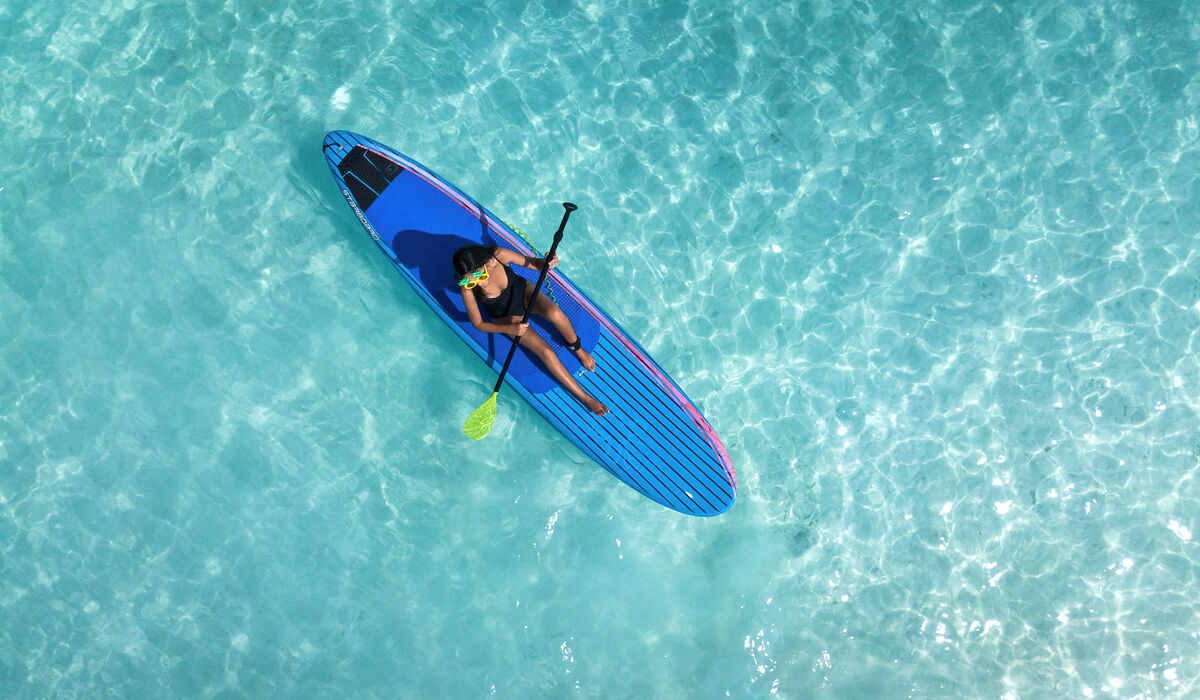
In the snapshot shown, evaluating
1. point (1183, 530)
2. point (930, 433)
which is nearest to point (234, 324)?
point (930, 433)

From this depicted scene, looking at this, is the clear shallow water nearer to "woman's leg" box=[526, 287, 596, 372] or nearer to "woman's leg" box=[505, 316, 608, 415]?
"woman's leg" box=[505, 316, 608, 415]

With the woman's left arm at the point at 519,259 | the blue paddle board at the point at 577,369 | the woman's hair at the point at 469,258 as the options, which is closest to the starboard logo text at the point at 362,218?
the blue paddle board at the point at 577,369

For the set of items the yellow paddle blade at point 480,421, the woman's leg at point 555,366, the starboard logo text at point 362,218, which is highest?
the starboard logo text at point 362,218

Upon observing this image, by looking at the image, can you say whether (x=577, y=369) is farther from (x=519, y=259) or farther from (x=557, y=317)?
(x=519, y=259)

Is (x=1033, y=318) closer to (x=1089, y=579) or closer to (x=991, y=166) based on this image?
(x=991, y=166)

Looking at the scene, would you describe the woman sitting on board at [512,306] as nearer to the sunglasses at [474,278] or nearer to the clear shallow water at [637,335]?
the sunglasses at [474,278]

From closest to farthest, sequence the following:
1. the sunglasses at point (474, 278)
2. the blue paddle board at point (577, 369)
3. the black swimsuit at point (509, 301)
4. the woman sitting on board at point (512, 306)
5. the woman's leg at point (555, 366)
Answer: the sunglasses at point (474, 278) < the woman sitting on board at point (512, 306) < the black swimsuit at point (509, 301) < the woman's leg at point (555, 366) < the blue paddle board at point (577, 369)

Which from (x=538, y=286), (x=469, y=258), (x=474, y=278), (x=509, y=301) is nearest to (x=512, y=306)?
(x=509, y=301)
